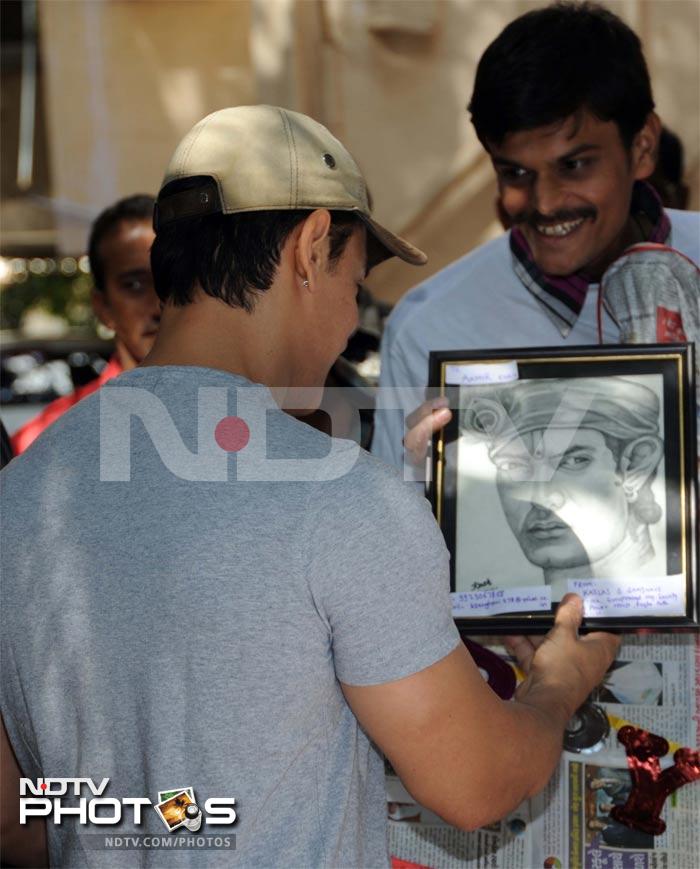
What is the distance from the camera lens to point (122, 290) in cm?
398

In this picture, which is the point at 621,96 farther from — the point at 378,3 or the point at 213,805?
the point at 378,3

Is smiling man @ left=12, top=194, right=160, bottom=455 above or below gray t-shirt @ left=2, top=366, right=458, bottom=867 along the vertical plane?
above

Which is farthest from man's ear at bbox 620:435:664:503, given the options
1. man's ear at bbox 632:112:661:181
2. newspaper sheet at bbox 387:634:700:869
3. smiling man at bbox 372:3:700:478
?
man's ear at bbox 632:112:661:181

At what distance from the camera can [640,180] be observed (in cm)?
279

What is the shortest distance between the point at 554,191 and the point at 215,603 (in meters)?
1.49

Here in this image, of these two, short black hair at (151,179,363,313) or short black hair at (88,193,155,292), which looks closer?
Answer: short black hair at (151,179,363,313)

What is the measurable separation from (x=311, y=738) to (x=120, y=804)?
29 cm

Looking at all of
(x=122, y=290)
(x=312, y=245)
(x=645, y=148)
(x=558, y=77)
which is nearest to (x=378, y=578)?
(x=312, y=245)

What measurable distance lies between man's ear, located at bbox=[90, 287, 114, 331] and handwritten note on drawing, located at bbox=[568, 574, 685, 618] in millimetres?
2300

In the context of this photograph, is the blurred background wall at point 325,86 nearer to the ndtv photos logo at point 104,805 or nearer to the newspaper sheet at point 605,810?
the newspaper sheet at point 605,810

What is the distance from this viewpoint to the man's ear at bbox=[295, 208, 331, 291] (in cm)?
Answer: 170

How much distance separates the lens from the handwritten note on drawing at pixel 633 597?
7.12 feet

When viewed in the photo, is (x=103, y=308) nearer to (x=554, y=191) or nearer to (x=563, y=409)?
(x=554, y=191)

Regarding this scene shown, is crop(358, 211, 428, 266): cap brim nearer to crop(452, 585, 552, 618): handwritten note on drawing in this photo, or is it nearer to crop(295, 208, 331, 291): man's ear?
crop(295, 208, 331, 291): man's ear
